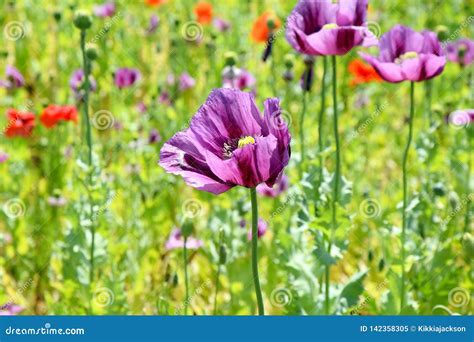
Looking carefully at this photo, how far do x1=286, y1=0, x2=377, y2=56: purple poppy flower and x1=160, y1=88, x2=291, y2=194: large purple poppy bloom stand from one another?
357 mm

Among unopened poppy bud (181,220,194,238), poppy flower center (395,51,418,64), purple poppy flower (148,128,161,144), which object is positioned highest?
poppy flower center (395,51,418,64)

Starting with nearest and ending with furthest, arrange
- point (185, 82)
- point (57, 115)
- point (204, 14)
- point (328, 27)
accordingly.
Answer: point (328, 27) → point (57, 115) → point (185, 82) → point (204, 14)

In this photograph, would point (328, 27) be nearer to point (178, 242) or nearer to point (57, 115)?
point (178, 242)

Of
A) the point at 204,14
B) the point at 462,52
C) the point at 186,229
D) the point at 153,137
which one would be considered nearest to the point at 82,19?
the point at 186,229

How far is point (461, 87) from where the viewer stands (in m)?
3.18

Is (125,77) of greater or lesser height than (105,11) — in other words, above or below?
below

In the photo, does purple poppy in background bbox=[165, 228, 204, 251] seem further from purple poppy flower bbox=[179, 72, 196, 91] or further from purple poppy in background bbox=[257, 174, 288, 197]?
purple poppy flower bbox=[179, 72, 196, 91]

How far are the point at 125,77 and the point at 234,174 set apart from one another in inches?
71.9

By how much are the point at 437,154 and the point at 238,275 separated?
64cm

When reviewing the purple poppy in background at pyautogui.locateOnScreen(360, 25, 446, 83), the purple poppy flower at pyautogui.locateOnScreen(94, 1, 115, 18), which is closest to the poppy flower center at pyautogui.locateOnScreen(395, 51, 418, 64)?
the purple poppy in background at pyautogui.locateOnScreen(360, 25, 446, 83)

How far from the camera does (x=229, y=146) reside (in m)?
1.21

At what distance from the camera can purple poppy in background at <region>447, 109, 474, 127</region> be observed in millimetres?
2214

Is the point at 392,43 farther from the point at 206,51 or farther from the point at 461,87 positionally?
the point at 206,51

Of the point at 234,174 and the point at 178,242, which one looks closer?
the point at 234,174
